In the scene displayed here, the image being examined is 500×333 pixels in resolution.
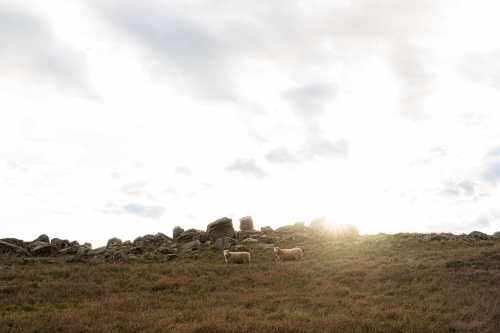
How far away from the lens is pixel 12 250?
3581 centimetres

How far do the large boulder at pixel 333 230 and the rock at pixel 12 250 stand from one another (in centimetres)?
3381

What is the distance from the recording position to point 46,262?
32406 millimetres

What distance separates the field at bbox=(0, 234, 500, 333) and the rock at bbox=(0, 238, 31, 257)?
13.4ft

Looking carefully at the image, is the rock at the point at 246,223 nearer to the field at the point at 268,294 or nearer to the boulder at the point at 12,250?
the field at the point at 268,294

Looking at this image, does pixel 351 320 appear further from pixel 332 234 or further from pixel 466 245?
pixel 332 234

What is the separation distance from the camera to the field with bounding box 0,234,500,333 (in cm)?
1470

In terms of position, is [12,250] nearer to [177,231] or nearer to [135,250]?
[135,250]

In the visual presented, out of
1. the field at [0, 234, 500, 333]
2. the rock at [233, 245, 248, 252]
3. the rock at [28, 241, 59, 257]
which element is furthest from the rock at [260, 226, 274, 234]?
the rock at [28, 241, 59, 257]

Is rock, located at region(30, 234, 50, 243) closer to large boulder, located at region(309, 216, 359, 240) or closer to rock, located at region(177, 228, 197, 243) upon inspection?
rock, located at region(177, 228, 197, 243)

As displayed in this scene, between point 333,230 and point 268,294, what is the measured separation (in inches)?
1171

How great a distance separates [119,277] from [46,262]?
36.6ft

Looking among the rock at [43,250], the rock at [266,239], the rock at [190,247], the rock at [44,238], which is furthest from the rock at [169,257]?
the rock at [44,238]

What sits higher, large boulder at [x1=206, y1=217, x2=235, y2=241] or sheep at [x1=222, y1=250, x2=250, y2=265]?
large boulder at [x1=206, y1=217, x2=235, y2=241]

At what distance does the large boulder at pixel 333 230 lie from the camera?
4731cm
